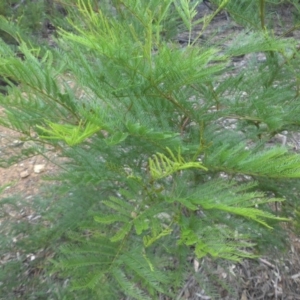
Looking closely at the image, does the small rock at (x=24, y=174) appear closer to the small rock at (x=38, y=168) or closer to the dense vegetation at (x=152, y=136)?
the small rock at (x=38, y=168)

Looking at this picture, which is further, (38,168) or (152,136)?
(38,168)

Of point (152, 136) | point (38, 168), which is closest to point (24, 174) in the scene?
point (38, 168)

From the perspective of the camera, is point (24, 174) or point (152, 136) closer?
point (152, 136)

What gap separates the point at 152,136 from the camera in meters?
1.41

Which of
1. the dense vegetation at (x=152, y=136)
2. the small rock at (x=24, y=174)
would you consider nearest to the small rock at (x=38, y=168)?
the small rock at (x=24, y=174)

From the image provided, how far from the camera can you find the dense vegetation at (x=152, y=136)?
1380mm

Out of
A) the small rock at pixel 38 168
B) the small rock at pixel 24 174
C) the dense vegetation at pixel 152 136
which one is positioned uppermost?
the dense vegetation at pixel 152 136

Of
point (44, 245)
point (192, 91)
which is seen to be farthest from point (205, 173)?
point (44, 245)

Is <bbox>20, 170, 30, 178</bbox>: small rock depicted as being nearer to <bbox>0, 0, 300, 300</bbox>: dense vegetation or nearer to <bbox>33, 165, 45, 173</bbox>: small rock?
<bbox>33, 165, 45, 173</bbox>: small rock

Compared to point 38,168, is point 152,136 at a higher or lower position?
higher

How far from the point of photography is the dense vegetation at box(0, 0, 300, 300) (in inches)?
54.3

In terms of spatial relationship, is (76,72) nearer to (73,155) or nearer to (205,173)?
(73,155)

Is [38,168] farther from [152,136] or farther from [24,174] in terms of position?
[152,136]

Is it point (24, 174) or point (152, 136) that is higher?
point (152, 136)
